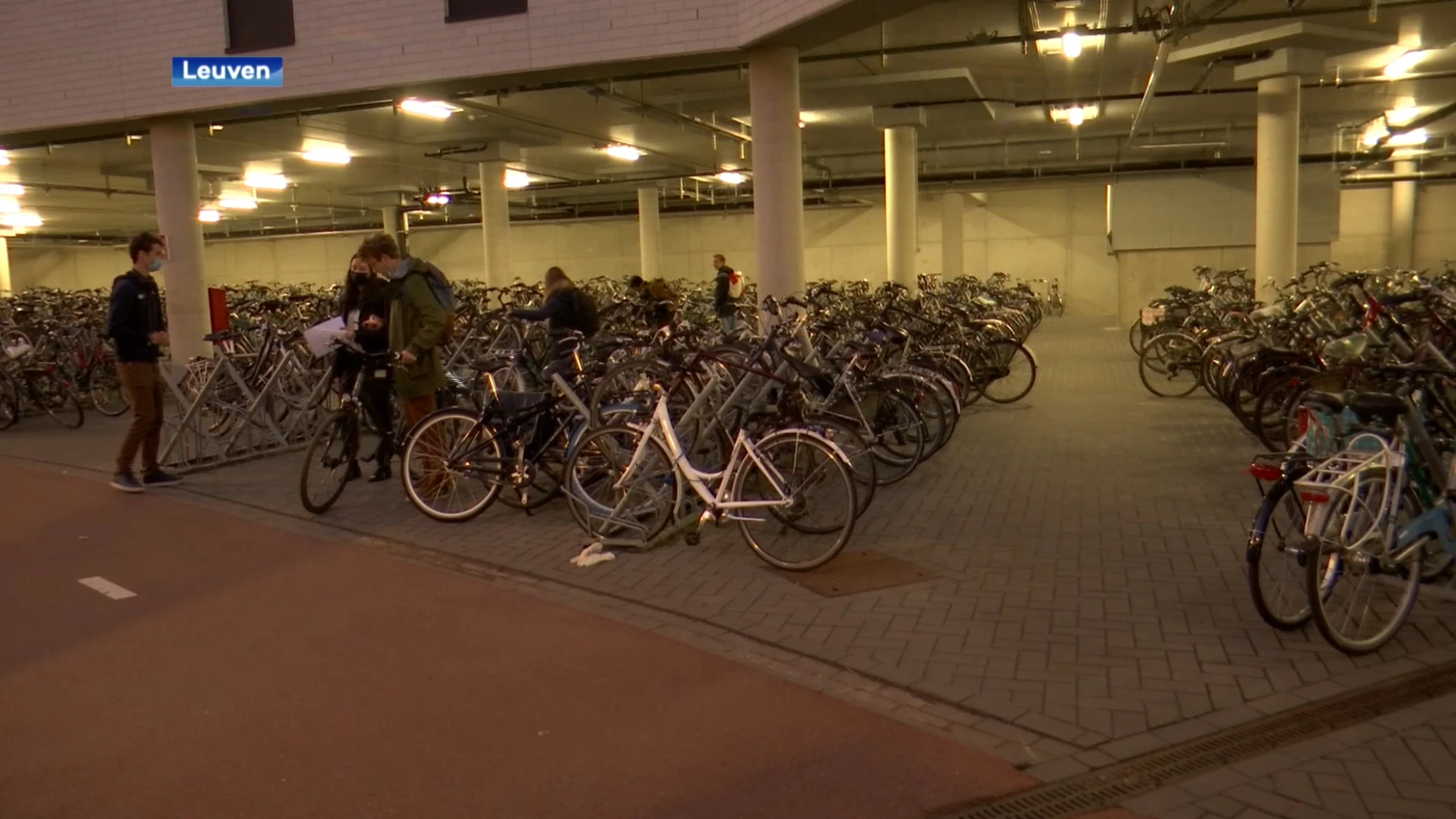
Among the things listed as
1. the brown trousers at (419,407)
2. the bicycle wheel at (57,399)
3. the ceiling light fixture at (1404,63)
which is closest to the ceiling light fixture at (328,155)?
the bicycle wheel at (57,399)

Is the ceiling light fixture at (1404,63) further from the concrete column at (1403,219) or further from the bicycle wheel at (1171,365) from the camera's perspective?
the concrete column at (1403,219)

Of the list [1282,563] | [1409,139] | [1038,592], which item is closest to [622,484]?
[1038,592]

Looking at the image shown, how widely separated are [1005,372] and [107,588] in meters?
8.01

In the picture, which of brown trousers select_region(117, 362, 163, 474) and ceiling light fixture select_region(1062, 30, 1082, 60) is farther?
ceiling light fixture select_region(1062, 30, 1082, 60)

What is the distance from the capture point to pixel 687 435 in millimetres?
6289

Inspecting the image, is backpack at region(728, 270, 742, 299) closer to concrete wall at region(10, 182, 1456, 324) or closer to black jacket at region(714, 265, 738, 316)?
black jacket at region(714, 265, 738, 316)

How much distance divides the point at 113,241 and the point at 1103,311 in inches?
1337

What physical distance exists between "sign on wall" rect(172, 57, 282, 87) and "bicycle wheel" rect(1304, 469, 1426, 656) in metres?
11.6

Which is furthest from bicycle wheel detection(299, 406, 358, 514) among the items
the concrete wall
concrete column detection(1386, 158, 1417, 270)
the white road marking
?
concrete column detection(1386, 158, 1417, 270)

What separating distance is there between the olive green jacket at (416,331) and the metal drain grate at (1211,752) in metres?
5.12

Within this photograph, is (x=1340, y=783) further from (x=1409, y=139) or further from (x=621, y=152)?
(x=1409, y=139)

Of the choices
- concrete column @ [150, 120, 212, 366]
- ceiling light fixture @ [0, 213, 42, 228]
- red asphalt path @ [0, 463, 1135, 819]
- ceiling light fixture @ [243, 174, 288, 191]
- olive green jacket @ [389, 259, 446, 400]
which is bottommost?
red asphalt path @ [0, 463, 1135, 819]

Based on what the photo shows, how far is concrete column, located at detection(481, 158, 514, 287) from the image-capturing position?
20.6m

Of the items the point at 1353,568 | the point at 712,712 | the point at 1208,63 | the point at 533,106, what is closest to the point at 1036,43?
the point at 1208,63
